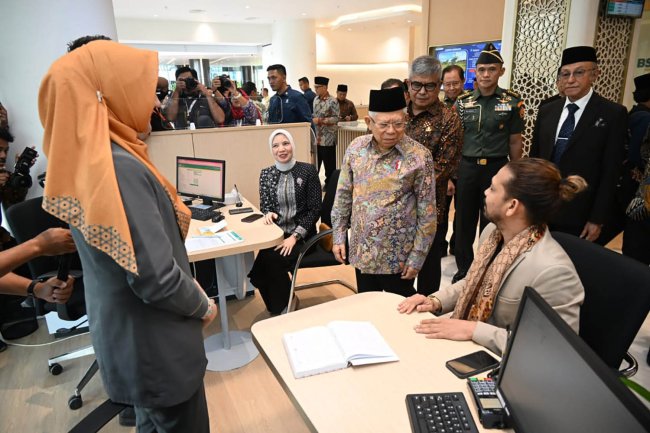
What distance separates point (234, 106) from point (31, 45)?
6.07 ft

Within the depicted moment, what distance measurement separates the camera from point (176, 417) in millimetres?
1222

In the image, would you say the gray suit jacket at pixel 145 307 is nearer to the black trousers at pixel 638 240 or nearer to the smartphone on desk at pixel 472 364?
the smartphone on desk at pixel 472 364

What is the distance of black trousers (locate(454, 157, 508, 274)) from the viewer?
3010 millimetres

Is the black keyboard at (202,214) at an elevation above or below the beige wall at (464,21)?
below

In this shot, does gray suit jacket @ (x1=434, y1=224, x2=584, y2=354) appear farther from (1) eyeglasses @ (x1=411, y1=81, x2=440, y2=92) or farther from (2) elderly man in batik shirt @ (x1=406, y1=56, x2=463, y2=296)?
(1) eyeglasses @ (x1=411, y1=81, x2=440, y2=92)

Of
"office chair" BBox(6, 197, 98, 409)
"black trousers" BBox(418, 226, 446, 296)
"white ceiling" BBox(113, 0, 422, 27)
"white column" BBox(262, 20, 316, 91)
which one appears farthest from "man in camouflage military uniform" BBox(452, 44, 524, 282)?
"white column" BBox(262, 20, 316, 91)

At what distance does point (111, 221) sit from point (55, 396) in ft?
6.30

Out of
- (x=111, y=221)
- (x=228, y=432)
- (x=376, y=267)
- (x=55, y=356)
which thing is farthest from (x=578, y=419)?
(x=55, y=356)

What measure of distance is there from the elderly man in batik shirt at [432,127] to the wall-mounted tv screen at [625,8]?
263 centimetres

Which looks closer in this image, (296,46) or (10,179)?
(10,179)

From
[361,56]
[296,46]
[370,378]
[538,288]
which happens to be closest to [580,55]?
[538,288]

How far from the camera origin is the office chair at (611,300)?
1.26 meters

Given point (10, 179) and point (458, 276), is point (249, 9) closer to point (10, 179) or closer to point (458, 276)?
point (10, 179)

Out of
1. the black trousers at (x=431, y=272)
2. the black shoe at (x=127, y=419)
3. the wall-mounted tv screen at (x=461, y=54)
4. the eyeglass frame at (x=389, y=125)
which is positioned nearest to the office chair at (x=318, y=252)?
the black trousers at (x=431, y=272)
